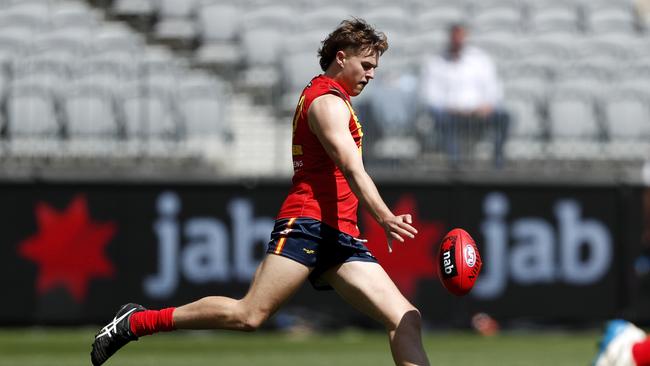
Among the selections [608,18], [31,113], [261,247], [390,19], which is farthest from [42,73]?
[608,18]

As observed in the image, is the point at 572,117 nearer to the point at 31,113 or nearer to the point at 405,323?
the point at 31,113

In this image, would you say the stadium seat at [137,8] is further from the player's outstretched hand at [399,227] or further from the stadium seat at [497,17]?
the player's outstretched hand at [399,227]

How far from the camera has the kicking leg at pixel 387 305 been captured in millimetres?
6934

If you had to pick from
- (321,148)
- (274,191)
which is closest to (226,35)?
(274,191)

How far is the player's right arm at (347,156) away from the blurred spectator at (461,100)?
8.52 meters

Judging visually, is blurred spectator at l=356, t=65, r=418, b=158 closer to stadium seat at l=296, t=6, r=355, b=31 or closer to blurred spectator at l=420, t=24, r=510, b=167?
blurred spectator at l=420, t=24, r=510, b=167

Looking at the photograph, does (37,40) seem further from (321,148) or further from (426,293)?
(321,148)

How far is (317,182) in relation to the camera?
A: 712 cm

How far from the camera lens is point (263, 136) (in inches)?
623

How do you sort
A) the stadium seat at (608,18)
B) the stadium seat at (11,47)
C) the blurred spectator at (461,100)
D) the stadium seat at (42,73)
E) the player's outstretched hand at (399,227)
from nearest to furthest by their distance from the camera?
1. the player's outstretched hand at (399,227)
2. the blurred spectator at (461,100)
3. the stadium seat at (42,73)
4. the stadium seat at (11,47)
5. the stadium seat at (608,18)

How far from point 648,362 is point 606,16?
1376cm

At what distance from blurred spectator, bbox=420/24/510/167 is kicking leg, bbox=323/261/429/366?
834 cm

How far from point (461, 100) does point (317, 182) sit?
28.3 feet

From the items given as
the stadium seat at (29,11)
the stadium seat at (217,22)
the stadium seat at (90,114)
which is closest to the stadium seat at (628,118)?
the stadium seat at (217,22)
